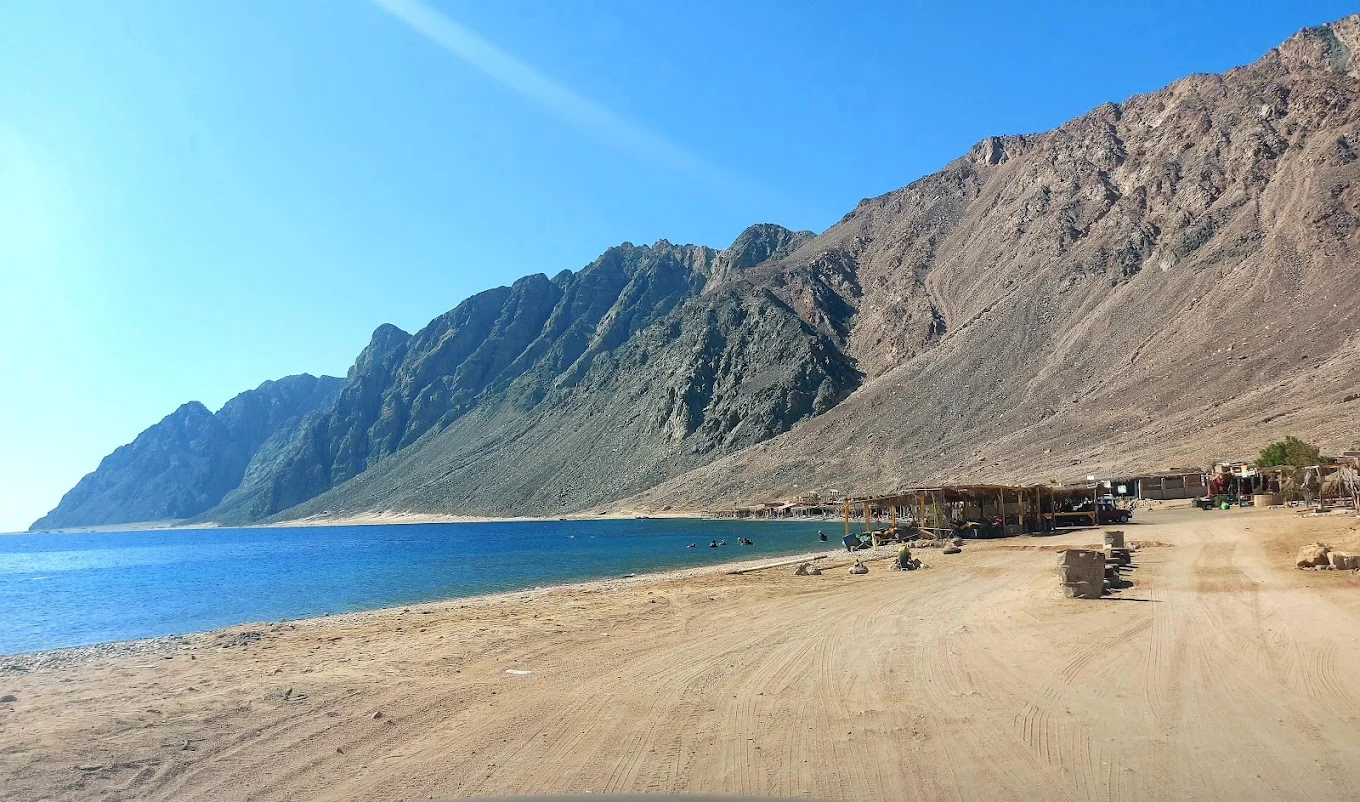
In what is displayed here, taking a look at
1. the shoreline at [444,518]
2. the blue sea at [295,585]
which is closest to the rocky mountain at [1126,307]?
the shoreline at [444,518]

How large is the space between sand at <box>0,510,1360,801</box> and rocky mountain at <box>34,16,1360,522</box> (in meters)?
44.8

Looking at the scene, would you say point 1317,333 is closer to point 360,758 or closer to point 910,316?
point 910,316

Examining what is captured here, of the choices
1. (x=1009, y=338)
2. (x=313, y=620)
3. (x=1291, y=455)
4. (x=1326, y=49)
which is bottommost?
(x=313, y=620)

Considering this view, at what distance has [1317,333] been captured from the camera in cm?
5997

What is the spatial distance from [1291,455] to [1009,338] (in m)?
49.3

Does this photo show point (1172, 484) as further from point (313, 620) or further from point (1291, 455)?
point (313, 620)

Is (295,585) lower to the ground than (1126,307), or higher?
lower

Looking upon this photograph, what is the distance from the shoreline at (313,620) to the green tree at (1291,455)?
22058 millimetres

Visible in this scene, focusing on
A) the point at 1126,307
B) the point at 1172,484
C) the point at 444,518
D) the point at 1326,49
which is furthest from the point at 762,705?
the point at 444,518

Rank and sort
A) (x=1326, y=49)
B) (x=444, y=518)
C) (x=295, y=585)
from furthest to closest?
(x=444, y=518), (x=1326, y=49), (x=295, y=585)

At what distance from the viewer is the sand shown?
19.4 feet

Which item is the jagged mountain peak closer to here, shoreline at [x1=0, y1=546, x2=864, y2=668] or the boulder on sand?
shoreline at [x1=0, y1=546, x2=864, y2=668]

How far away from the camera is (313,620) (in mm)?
19953

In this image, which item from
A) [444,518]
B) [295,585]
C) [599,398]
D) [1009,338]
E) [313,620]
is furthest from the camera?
[599,398]
